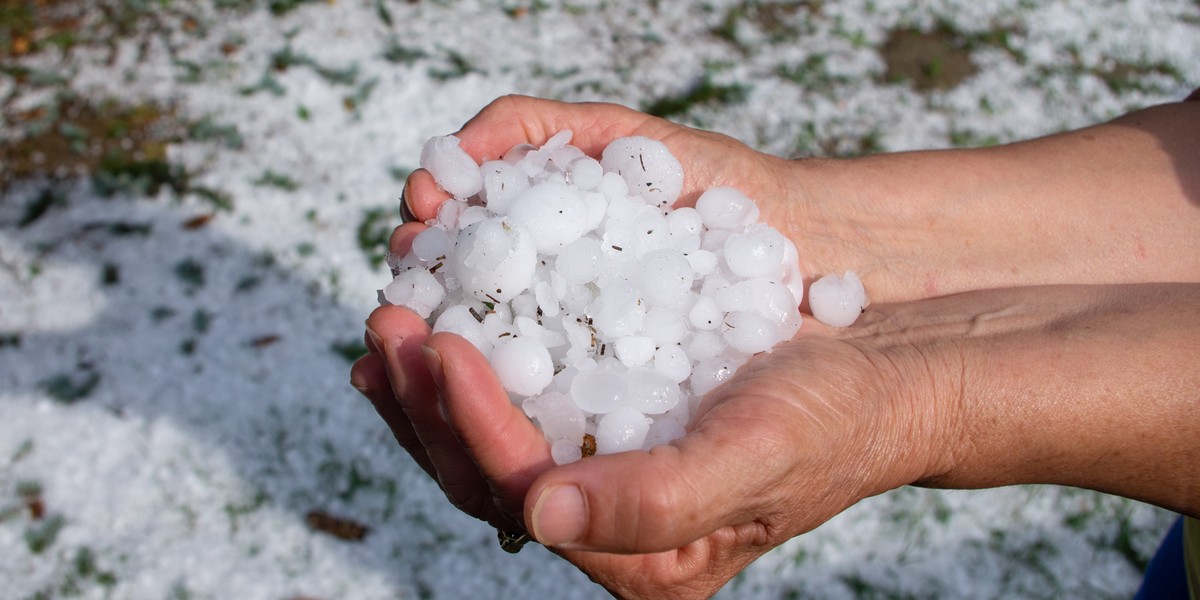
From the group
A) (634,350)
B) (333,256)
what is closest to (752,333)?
(634,350)

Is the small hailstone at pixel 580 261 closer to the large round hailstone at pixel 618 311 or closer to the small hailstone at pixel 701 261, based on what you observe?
the large round hailstone at pixel 618 311

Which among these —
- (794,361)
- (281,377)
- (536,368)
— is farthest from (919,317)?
(281,377)

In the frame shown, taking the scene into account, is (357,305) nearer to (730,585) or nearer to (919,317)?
(730,585)

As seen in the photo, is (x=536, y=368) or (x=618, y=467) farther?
(x=536, y=368)

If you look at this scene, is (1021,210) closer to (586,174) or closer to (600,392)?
(586,174)

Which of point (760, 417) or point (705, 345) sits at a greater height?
point (760, 417)

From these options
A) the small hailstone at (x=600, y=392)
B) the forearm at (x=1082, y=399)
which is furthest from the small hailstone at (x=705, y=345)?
the forearm at (x=1082, y=399)
